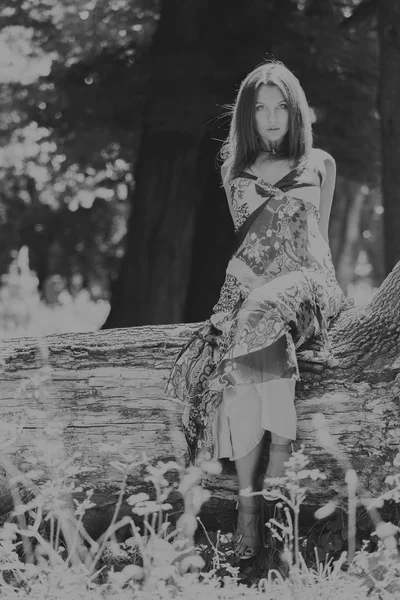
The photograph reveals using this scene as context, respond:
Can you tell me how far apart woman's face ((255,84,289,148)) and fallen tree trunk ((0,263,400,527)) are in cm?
89

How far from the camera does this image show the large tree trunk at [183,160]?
760cm

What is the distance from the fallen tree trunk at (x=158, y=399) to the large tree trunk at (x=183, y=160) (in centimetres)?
384

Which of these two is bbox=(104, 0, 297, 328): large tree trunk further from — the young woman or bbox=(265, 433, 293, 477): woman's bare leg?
bbox=(265, 433, 293, 477): woman's bare leg

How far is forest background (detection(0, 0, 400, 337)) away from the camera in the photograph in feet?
24.7

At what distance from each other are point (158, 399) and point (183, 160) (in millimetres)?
4835

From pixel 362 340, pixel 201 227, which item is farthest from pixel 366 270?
pixel 362 340

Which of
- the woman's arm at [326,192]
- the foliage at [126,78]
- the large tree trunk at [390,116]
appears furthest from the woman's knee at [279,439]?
the foliage at [126,78]

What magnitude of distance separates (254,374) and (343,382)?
49cm

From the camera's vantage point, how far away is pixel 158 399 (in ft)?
13.2

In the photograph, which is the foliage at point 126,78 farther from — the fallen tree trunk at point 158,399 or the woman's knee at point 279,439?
the woman's knee at point 279,439

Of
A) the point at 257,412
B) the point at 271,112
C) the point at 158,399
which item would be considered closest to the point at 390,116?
the point at 271,112

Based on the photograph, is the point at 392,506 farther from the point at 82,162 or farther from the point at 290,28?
the point at 82,162

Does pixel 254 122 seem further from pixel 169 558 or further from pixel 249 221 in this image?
pixel 169 558

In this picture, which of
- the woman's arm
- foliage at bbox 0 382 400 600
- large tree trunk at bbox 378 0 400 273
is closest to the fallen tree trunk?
foliage at bbox 0 382 400 600
